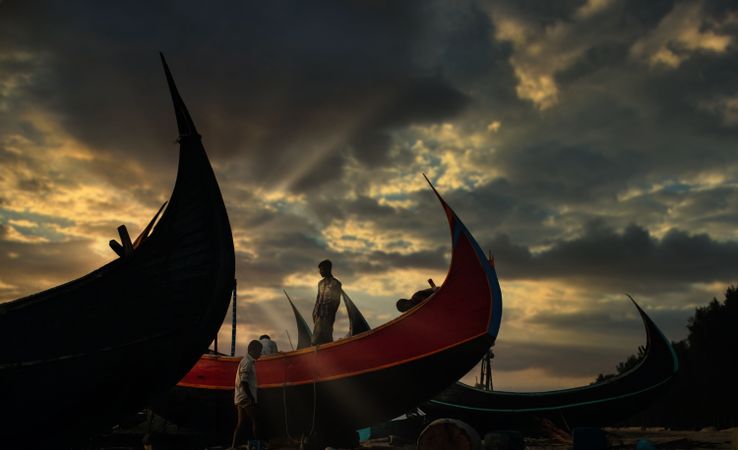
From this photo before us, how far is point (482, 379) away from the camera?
28422mm

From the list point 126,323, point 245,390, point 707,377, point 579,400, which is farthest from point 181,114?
point 707,377

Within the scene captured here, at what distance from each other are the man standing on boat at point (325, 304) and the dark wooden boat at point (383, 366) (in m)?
0.47

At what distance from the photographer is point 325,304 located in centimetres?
1351

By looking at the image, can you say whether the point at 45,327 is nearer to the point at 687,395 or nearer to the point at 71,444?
the point at 71,444

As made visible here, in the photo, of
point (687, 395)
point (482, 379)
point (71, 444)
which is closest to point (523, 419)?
point (482, 379)

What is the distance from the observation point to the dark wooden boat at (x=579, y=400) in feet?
63.3

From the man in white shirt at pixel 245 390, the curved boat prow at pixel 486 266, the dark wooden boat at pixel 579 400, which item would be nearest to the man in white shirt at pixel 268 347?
the man in white shirt at pixel 245 390

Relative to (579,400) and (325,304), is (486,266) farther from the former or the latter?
(579,400)

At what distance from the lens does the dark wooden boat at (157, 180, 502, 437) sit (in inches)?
460

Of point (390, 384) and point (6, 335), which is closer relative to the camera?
point (6, 335)

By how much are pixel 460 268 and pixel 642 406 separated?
1136cm

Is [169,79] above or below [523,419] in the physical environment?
above

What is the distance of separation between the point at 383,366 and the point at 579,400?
986 cm

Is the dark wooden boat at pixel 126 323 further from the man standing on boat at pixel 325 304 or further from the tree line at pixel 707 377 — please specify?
the tree line at pixel 707 377
